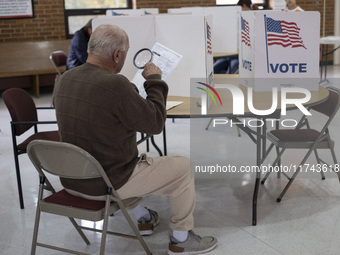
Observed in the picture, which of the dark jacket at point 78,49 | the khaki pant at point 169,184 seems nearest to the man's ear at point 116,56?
the khaki pant at point 169,184

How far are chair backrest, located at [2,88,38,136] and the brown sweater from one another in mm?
955

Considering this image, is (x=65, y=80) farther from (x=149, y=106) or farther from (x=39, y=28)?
(x=39, y=28)

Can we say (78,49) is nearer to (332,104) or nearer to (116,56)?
(332,104)

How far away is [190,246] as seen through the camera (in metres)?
2.80

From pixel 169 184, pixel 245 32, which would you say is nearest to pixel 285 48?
pixel 245 32

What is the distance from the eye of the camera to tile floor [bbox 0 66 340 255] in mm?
2887

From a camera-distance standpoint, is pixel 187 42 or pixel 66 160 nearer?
pixel 66 160

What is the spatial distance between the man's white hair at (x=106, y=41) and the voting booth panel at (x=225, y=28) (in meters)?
3.54

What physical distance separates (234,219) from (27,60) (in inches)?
212

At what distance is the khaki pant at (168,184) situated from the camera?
8.41 feet

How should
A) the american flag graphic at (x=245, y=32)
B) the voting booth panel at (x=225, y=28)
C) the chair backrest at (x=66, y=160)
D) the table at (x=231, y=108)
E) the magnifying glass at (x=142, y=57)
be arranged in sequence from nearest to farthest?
the chair backrest at (x=66, y=160) → the table at (x=231, y=108) → the magnifying glass at (x=142, y=57) → the american flag graphic at (x=245, y=32) → the voting booth panel at (x=225, y=28)

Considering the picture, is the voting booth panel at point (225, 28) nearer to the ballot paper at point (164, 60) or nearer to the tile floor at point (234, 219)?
the tile floor at point (234, 219)

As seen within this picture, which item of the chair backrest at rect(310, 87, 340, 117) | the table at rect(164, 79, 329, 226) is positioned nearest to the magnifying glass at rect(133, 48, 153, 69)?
the table at rect(164, 79, 329, 226)

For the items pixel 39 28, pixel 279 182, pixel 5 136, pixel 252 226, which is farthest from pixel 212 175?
pixel 39 28
